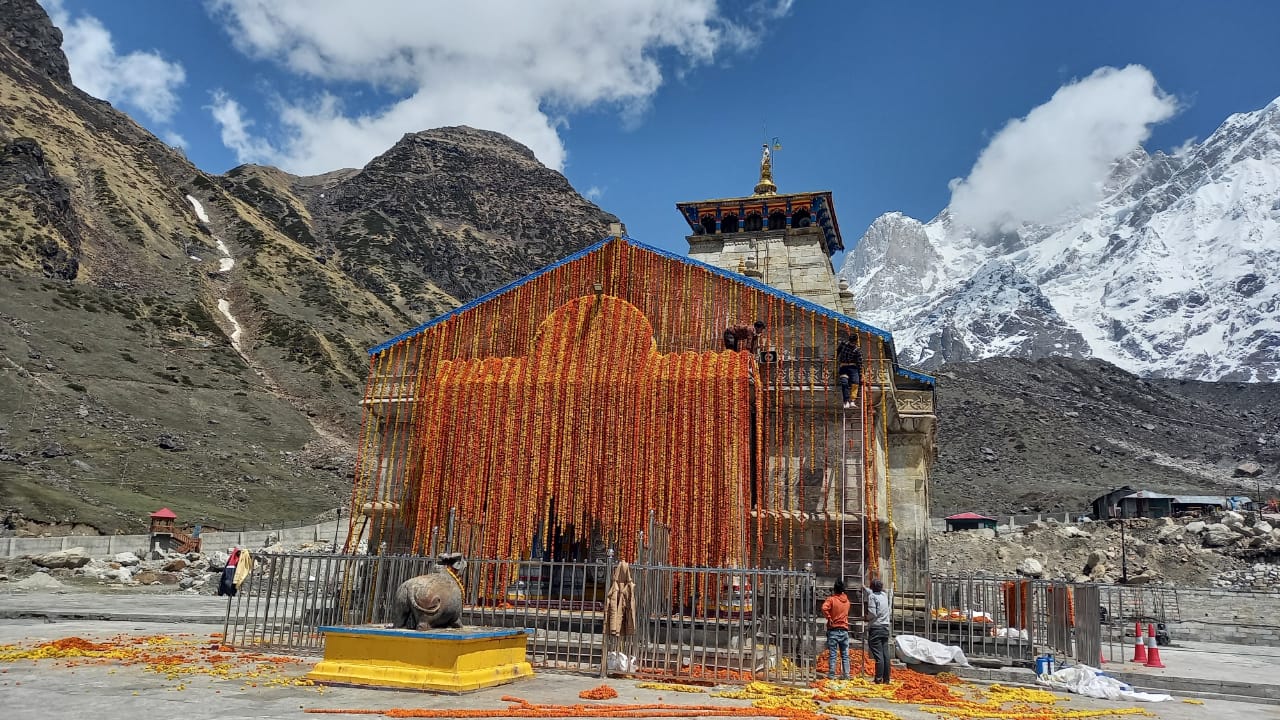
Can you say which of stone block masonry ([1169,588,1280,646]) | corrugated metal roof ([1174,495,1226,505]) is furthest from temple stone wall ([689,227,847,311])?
corrugated metal roof ([1174,495,1226,505])

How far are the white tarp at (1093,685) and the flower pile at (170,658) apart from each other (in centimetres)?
1236

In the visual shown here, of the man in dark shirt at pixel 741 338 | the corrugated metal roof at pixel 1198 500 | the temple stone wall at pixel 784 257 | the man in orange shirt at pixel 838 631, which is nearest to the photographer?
the man in orange shirt at pixel 838 631

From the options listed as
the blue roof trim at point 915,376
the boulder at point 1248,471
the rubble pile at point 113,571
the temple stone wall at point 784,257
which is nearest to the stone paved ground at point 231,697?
the blue roof trim at point 915,376

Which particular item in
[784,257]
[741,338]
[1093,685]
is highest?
[784,257]

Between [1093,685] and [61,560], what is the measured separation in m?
36.1

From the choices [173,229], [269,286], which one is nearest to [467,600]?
[269,286]

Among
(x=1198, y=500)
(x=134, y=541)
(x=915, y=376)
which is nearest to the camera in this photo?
(x=915, y=376)

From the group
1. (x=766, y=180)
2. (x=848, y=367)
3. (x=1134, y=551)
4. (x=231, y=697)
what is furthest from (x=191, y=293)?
(x=231, y=697)

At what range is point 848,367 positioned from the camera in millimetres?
20406

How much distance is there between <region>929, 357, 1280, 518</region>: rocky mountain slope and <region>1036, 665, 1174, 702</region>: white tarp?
227 feet

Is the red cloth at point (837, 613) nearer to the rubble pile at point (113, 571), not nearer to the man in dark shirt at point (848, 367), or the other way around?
the man in dark shirt at point (848, 367)

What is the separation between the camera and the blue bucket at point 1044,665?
15539mm

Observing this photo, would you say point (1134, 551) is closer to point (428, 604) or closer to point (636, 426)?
point (636, 426)

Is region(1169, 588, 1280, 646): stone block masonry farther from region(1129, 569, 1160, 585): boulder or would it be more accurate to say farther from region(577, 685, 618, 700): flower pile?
region(577, 685, 618, 700): flower pile
